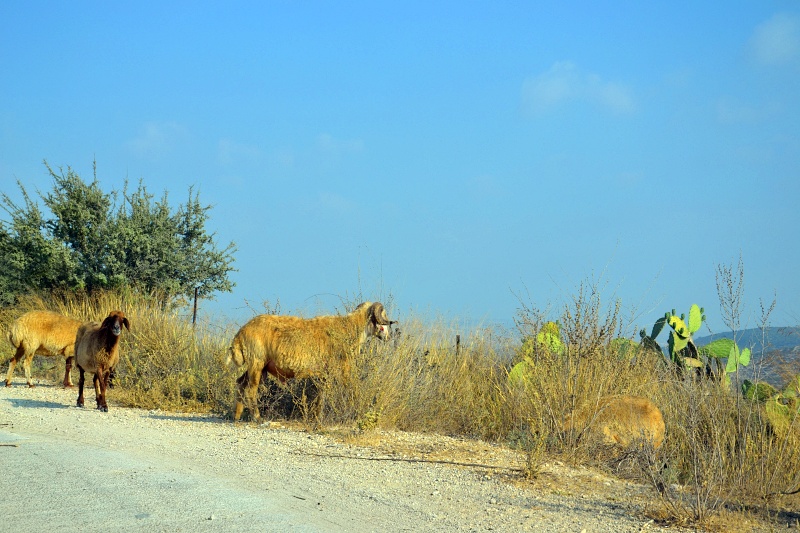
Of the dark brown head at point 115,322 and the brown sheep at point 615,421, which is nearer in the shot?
the brown sheep at point 615,421

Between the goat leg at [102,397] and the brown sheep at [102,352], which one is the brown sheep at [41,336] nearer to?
the brown sheep at [102,352]

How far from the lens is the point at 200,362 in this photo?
14805 millimetres

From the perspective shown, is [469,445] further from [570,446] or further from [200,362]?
[200,362]

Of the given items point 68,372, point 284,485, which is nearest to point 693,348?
point 284,485

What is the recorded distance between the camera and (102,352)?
43.9 feet

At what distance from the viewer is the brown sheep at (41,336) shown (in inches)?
630

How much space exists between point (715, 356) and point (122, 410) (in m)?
9.70

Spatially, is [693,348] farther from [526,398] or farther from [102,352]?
[102,352]

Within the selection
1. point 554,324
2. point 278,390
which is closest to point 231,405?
point 278,390

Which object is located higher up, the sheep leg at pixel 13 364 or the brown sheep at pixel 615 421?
the sheep leg at pixel 13 364

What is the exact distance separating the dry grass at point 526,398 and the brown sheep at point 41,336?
127 cm

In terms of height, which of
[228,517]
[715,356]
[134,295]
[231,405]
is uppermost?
[134,295]

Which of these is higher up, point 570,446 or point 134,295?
point 134,295

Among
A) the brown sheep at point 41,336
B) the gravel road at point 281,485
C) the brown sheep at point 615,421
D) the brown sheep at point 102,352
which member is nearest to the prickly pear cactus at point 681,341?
the brown sheep at point 615,421
